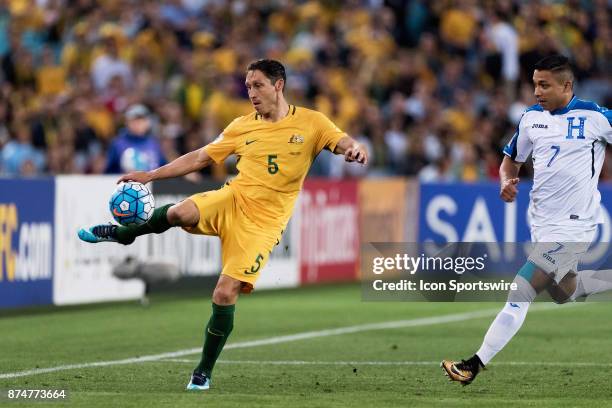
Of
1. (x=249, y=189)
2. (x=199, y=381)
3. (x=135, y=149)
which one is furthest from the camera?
(x=135, y=149)

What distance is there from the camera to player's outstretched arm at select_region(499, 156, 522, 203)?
952 cm

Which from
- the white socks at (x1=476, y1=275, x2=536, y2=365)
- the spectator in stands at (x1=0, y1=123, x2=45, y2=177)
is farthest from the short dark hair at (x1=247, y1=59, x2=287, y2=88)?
the spectator in stands at (x1=0, y1=123, x2=45, y2=177)

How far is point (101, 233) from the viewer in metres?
10.0

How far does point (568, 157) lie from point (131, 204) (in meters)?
3.08

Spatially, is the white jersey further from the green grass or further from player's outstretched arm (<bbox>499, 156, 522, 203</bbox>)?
the green grass

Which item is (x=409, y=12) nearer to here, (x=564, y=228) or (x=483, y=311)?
(x=483, y=311)

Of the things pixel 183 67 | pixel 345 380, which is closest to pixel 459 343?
pixel 345 380

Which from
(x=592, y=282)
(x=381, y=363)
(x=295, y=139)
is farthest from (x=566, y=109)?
(x=381, y=363)

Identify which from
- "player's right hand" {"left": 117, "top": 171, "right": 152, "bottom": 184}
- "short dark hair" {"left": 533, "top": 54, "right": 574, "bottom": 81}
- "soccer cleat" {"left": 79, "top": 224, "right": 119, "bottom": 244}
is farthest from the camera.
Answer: "soccer cleat" {"left": 79, "top": 224, "right": 119, "bottom": 244}

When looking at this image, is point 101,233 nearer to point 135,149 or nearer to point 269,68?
point 269,68

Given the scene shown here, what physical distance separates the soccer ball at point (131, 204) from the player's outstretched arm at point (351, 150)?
1.40 metres

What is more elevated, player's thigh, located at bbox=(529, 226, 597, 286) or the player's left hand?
the player's left hand

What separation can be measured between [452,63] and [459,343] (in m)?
12.3

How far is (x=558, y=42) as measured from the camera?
25.1 metres
